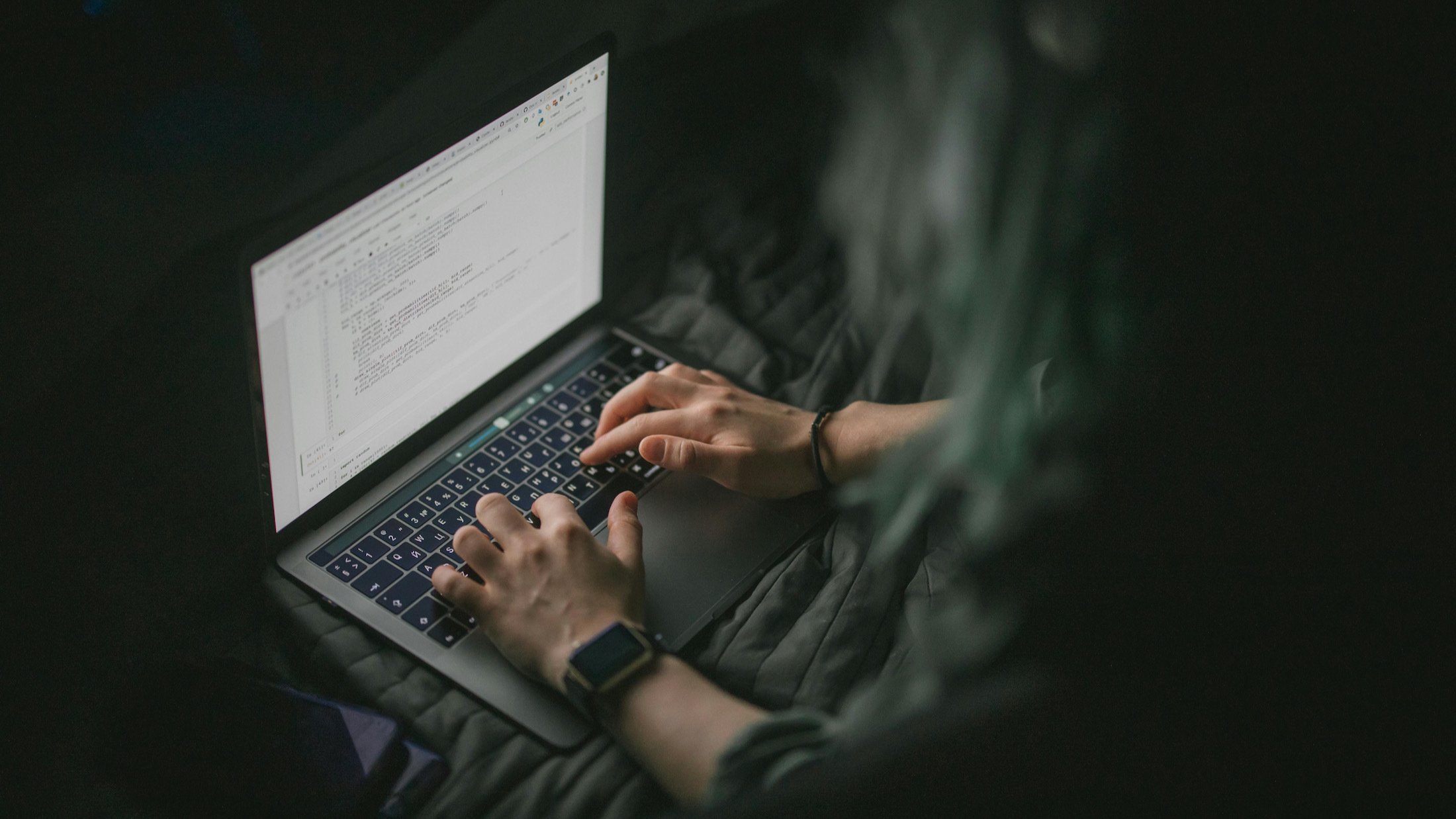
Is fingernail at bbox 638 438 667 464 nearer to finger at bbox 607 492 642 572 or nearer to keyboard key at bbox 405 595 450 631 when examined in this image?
finger at bbox 607 492 642 572

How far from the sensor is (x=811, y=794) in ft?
1.80

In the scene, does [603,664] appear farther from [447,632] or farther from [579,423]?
[579,423]

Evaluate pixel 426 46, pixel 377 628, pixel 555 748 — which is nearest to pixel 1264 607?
pixel 555 748

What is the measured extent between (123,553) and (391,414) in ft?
0.75

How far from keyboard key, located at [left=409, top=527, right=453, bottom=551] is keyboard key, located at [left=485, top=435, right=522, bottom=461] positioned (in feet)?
0.31

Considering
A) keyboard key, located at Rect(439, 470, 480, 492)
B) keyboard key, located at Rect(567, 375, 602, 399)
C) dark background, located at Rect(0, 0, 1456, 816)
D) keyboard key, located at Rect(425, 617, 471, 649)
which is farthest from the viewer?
keyboard key, located at Rect(567, 375, 602, 399)

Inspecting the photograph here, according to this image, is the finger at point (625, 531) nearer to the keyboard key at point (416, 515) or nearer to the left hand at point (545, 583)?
the left hand at point (545, 583)

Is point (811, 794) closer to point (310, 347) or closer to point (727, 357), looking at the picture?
point (310, 347)

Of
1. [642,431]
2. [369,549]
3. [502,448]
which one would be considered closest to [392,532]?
[369,549]

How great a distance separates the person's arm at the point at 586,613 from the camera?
0.73 metres

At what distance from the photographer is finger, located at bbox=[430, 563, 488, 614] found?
2.64 feet

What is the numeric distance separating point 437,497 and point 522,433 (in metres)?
0.11

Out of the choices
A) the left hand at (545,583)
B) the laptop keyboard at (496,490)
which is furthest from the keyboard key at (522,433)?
the left hand at (545,583)

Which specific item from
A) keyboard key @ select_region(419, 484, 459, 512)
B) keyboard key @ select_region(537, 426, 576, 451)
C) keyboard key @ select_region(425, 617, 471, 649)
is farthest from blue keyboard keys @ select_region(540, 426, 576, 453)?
keyboard key @ select_region(425, 617, 471, 649)
